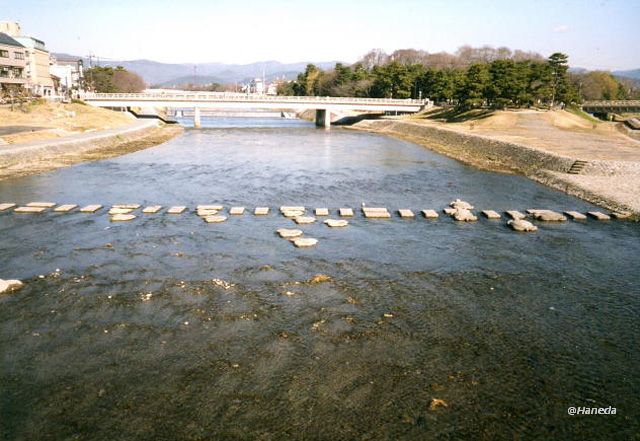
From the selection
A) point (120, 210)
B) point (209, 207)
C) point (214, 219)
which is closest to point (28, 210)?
point (120, 210)

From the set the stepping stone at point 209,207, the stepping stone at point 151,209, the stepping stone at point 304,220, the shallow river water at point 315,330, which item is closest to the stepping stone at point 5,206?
the shallow river water at point 315,330

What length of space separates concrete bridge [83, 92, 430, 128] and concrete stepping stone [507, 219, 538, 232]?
67425 millimetres

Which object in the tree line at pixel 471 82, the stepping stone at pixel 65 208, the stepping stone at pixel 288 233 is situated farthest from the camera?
the tree line at pixel 471 82

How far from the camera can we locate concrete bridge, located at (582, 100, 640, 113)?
273 feet

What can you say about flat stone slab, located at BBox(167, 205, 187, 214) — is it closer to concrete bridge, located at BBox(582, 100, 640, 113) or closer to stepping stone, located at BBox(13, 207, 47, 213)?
stepping stone, located at BBox(13, 207, 47, 213)

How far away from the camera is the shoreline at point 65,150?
32.9m

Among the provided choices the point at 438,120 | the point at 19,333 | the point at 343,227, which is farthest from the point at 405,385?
the point at 438,120

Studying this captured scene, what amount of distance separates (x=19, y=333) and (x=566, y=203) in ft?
89.2

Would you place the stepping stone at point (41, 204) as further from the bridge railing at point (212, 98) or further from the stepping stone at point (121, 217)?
the bridge railing at point (212, 98)

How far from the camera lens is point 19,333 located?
10.6 metres

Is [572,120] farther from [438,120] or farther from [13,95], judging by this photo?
[13,95]

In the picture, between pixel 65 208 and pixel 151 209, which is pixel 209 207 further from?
pixel 65 208

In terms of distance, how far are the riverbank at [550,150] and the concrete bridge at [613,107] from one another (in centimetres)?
2656

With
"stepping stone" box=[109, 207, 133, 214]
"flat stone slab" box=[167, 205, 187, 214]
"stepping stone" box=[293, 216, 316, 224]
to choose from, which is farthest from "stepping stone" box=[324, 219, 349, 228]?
"stepping stone" box=[109, 207, 133, 214]
